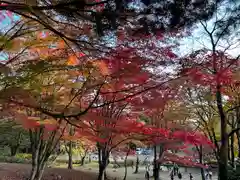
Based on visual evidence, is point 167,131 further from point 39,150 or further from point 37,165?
point 37,165

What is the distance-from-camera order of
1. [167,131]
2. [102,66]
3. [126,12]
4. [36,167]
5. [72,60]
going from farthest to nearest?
1. [167,131]
2. [36,167]
3. [72,60]
4. [102,66]
5. [126,12]

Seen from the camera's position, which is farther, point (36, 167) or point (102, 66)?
point (36, 167)

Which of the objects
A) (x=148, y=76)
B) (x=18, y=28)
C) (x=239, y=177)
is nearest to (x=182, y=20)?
(x=148, y=76)

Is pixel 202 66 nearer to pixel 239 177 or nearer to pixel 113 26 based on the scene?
pixel 113 26

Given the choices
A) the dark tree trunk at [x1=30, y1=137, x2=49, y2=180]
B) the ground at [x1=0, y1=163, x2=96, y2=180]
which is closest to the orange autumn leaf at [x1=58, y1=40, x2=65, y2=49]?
the dark tree trunk at [x1=30, y1=137, x2=49, y2=180]

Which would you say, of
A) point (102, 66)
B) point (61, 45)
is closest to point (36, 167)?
point (61, 45)

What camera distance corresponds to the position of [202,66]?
23.7 feet

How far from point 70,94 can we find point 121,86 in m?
1.47

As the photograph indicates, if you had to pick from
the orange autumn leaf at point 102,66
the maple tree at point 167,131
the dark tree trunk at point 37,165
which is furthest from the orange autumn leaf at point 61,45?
the dark tree trunk at point 37,165

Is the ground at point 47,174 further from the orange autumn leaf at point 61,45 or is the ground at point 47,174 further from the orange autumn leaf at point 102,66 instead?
the orange autumn leaf at point 102,66

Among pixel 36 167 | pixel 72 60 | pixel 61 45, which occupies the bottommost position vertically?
pixel 36 167

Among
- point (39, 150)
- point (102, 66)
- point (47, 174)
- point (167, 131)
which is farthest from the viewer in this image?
point (47, 174)

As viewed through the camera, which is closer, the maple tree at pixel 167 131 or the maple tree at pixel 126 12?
the maple tree at pixel 126 12

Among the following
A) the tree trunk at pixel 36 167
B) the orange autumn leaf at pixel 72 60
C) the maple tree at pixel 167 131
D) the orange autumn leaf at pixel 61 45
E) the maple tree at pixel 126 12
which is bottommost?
the tree trunk at pixel 36 167
